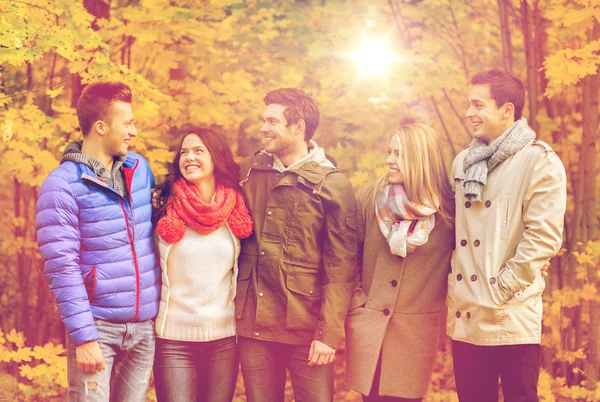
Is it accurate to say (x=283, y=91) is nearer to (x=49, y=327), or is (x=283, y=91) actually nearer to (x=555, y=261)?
(x=555, y=261)

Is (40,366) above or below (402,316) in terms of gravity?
below

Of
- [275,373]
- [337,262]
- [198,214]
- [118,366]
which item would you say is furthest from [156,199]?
[275,373]

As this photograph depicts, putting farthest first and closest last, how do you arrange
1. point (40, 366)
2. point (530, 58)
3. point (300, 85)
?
point (300, 85), point (530, 58), point (40, 366)

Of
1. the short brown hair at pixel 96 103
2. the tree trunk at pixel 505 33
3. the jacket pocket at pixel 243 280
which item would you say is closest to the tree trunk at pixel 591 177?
the tree trunk at pixel 505 33

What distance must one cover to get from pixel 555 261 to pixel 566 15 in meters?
1.98

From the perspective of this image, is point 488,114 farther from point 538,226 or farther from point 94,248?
point 94,248

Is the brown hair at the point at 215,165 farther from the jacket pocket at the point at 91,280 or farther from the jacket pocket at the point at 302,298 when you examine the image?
the jacket pocket at the point at 302,298

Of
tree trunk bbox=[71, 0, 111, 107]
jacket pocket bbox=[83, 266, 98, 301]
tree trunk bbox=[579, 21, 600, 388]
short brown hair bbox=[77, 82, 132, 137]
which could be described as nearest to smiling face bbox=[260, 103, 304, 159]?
short brown hair bbox=[77, 82, 132, 137]

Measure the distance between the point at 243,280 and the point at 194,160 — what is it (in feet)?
2.24

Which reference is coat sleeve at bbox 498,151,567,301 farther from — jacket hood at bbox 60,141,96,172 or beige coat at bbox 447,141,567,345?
jacket hood at bbox 60,141,96,172

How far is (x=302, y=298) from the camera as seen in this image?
3.47m

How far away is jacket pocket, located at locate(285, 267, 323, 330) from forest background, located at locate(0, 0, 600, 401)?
211 cm

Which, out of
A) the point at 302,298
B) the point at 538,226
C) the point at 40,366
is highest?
the point at 538,226

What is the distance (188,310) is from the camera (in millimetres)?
3350
